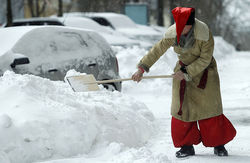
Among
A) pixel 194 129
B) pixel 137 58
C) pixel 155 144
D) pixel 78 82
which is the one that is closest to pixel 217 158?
pixel 194 129

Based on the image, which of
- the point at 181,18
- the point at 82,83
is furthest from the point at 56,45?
the point at 181,18

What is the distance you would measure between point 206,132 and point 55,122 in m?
1.54

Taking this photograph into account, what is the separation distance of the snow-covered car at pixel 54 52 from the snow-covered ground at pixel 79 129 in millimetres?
1063

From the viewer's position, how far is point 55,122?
484 centimetres

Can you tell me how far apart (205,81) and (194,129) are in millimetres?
518

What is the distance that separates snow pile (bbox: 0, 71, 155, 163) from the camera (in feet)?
14.9

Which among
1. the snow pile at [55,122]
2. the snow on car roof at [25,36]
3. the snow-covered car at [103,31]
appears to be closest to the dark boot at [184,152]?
the snow pile at [55,122]

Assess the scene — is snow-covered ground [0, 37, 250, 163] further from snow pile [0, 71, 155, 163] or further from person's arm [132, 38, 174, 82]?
person's arm [132, 38, 174, 82]

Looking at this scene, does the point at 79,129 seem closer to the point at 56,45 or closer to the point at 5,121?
the point at 5,121

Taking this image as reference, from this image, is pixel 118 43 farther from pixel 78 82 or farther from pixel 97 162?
pixel 97 162

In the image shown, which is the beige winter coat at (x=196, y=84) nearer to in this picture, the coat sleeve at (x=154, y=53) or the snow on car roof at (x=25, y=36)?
the coat sleeve at (x=154, y=53)

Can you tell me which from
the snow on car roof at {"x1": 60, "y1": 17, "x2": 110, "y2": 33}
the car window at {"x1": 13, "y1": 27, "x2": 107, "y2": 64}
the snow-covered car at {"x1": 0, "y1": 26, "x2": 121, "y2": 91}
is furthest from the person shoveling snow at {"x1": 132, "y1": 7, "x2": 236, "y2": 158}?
the snow on car roof at {"x1": 60, "y1": 17, "x2": 110, "y2": 33}

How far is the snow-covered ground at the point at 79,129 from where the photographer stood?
14.9 ft

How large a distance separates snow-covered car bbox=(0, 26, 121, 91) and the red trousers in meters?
2.70
